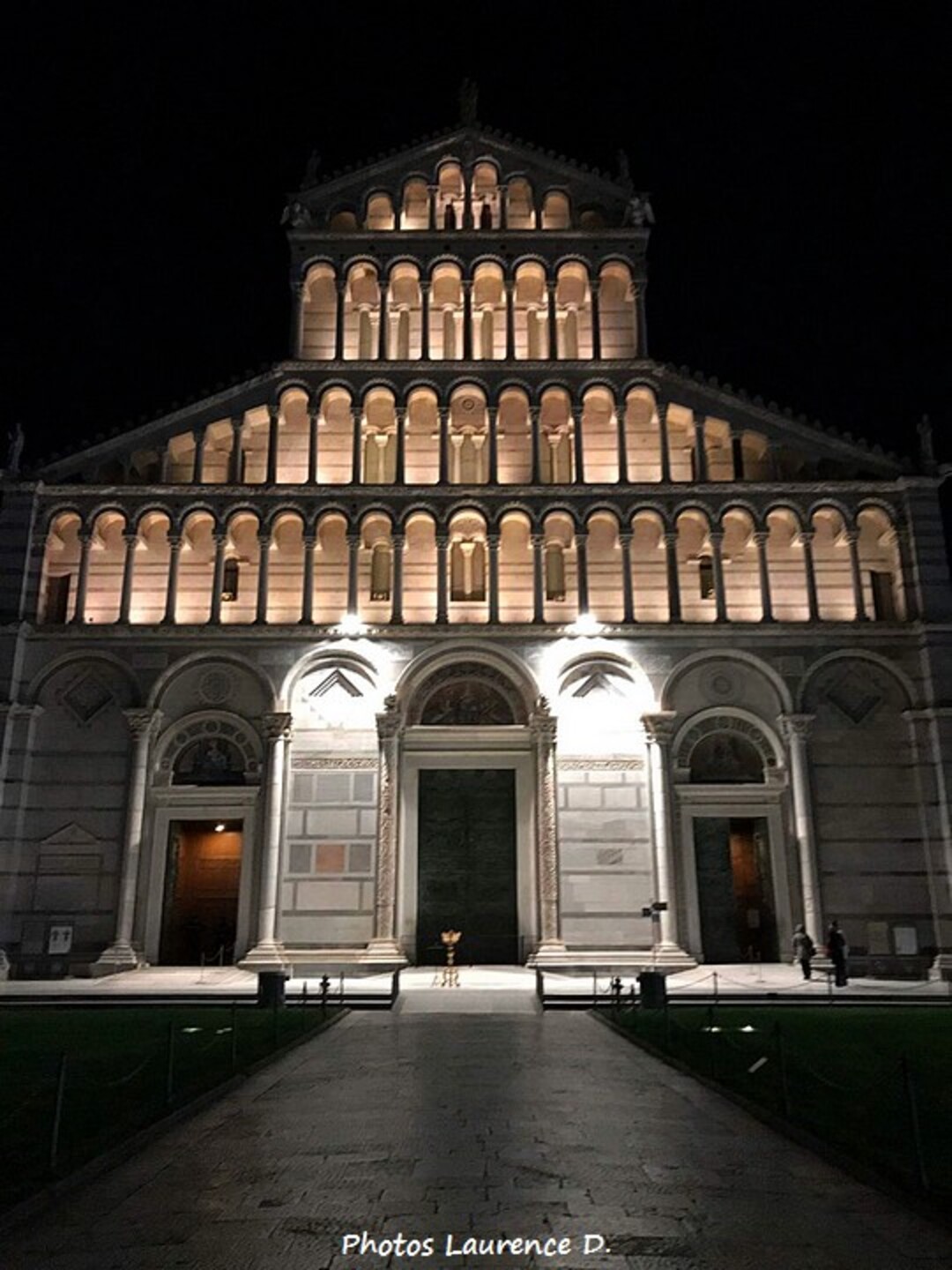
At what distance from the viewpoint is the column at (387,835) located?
26688mm

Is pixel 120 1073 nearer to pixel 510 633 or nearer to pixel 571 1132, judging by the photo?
pixel 571 1132

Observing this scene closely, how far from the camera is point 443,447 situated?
99.6ft

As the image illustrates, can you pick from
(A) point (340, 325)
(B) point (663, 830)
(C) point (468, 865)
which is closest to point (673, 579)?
(B) point (663, 830)

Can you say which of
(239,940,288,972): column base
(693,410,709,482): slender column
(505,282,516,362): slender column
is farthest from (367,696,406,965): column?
(505,282,516,362): slender column

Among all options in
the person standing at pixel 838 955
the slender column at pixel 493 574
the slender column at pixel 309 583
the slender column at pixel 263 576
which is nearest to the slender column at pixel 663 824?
the person standing at pixel 838 955

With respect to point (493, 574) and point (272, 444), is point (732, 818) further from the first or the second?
point (272, 444)

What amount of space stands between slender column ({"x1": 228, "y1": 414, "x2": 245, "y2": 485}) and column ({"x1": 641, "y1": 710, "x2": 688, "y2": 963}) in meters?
13.9

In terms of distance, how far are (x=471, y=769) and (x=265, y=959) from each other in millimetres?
7503

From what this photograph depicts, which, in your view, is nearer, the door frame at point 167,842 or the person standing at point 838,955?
the person standing at point 838,955

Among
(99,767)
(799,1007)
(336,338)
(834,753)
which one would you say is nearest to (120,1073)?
(799,1007)

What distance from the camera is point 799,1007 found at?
68.4ft

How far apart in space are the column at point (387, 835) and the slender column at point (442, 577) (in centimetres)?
281

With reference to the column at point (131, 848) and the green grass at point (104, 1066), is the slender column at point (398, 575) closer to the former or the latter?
the column at point (131, 848)

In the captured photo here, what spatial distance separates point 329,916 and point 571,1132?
18.7m
